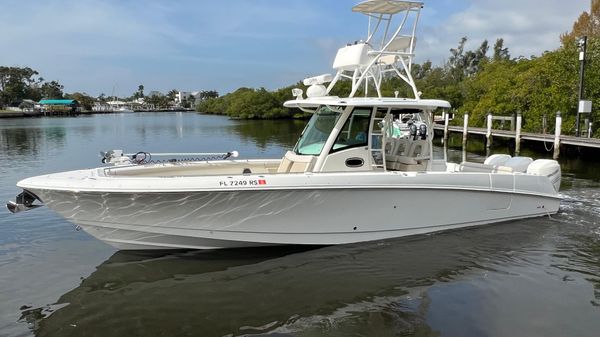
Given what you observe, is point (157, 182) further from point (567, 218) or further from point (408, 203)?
point (567, 218)

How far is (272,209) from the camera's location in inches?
263

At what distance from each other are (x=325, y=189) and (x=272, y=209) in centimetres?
84

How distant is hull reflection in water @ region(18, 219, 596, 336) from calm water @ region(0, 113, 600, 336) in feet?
0.06

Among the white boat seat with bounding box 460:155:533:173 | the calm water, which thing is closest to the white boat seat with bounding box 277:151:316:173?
the calm water

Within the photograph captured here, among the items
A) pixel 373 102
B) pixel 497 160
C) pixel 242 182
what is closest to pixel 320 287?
pixel 242 182

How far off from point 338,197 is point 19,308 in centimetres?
450

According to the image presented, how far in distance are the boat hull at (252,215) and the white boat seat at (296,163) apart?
858mm

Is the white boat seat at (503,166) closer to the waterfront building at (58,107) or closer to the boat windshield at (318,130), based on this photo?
the boat windshield at (318,130)

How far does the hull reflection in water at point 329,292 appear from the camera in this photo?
5.20m

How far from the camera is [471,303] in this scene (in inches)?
227

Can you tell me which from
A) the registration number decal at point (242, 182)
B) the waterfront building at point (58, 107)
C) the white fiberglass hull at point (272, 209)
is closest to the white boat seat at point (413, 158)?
the white fiberglass hull at point (272, 209)

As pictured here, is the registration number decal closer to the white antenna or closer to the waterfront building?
the white antenna

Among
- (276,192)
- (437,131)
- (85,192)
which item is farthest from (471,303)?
(437,131)

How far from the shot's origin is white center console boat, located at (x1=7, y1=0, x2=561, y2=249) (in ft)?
20.9
